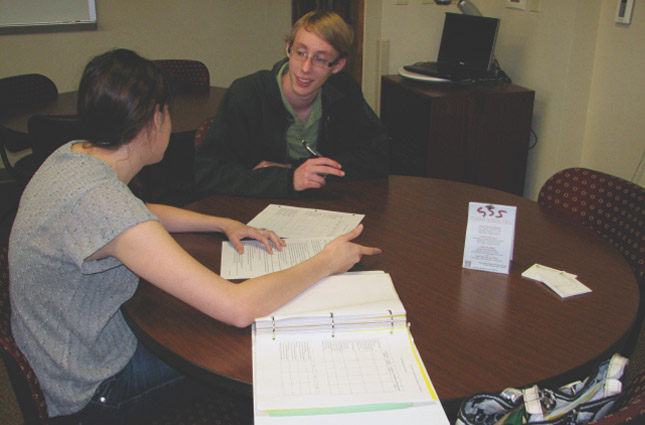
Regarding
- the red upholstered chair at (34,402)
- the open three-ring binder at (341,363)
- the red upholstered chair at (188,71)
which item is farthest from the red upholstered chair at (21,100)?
the open three-ring binder at (341,363)

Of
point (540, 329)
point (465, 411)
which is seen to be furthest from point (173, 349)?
point (540, 329)

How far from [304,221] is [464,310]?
58 centimetres

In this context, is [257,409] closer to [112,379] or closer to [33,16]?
[112,379]

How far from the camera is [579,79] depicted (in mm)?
2828

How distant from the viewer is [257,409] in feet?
2.91

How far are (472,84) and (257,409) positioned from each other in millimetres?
2622

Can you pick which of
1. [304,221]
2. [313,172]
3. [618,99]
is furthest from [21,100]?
[618,99]

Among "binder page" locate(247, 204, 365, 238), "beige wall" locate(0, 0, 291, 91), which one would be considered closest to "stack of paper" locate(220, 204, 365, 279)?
"binder page" locate(247, 204, 365, 238)

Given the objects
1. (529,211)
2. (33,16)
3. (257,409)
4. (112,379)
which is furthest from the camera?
(33,16)

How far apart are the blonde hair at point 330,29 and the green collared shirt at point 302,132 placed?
17cm

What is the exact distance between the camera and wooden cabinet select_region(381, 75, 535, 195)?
3.01m

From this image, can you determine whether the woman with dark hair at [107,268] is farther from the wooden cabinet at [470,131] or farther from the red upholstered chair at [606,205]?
the wooden cabinet at [470,131]

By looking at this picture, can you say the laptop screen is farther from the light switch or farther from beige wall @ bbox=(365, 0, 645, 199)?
the light switch

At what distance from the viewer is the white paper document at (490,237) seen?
4.22 ft
